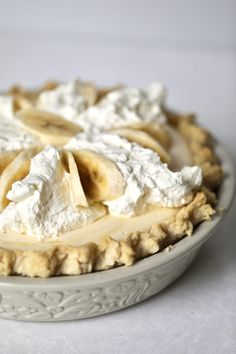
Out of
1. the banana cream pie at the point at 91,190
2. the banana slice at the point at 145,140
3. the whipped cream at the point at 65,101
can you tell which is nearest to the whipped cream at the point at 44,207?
the banana cream pie at the point at 91,190

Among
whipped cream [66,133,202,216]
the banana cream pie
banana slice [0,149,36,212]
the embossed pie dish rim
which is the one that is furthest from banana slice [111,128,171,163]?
banana slice [0,149,36,212]

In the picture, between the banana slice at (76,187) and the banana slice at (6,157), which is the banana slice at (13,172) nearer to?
the banana slice at (6,157)

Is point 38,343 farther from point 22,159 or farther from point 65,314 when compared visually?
point 22,159

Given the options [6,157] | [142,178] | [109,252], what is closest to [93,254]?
[109,252]

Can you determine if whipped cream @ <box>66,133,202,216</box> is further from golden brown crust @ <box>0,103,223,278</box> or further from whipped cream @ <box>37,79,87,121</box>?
whipped cream @ <box>37,79,87,121</box>

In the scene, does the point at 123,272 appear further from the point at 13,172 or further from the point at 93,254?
the point at 13,172

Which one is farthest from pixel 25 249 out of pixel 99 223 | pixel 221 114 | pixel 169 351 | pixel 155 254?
pixel 221 114
